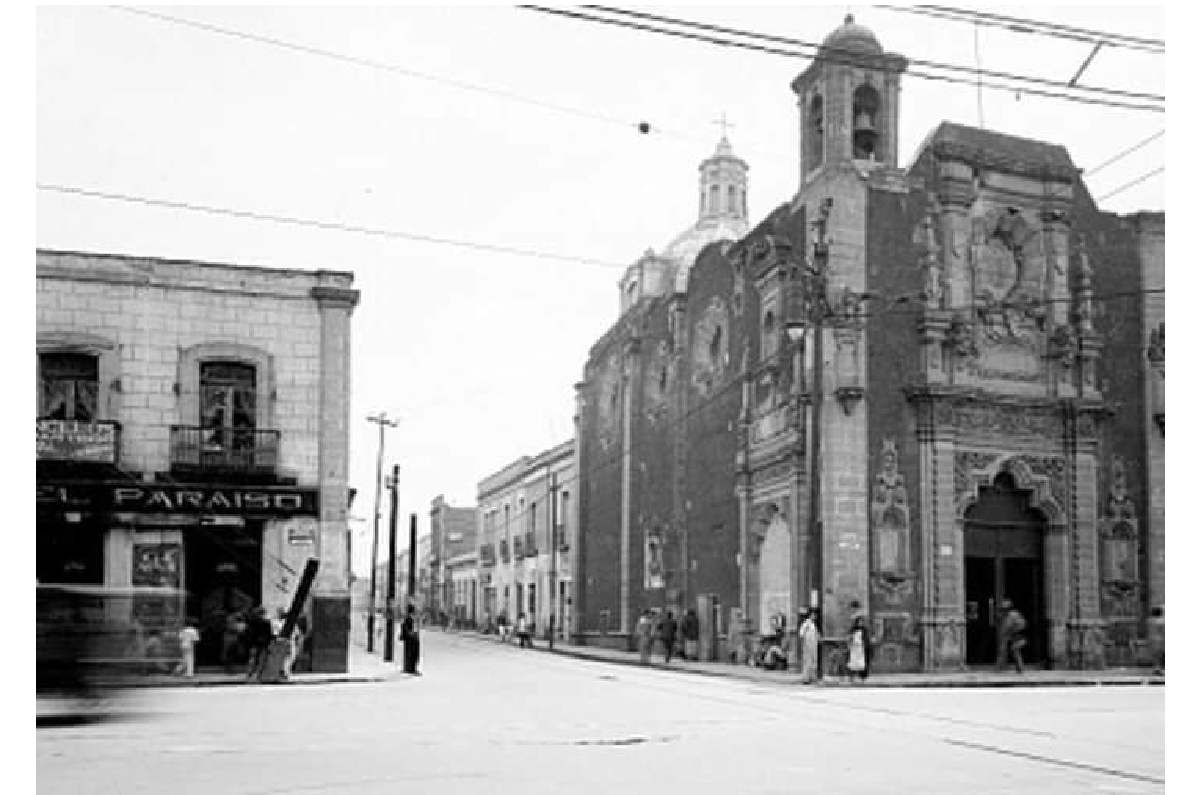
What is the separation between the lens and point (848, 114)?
2912cm

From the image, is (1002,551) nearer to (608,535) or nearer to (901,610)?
(901,610)

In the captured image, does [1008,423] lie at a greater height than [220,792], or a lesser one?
greater

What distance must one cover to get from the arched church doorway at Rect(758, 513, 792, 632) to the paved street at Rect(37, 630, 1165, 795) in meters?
7.39

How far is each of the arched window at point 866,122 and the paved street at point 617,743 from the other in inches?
475

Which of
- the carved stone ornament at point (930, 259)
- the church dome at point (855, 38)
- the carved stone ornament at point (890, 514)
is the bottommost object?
the carved stone ornament at point (890, 514)

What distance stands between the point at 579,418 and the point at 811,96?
23474mm

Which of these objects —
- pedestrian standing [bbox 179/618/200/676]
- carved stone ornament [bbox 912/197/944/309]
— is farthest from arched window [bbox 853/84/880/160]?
pedestrian standing [bbox 179/618/200/676]

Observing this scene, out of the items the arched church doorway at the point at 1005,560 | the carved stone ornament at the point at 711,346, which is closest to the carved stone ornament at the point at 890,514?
the arched church doorway at the point at 1005,560

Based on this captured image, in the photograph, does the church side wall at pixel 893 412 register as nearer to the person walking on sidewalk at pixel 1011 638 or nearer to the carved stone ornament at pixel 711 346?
the person walking on sidewalk at pixel 1011 638

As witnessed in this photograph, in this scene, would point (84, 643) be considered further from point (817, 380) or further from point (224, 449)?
point (817, 380)

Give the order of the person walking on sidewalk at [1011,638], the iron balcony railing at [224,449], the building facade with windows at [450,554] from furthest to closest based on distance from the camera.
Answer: the building facade with windows at [450,554] → the person walking on sidewalk at [1011,638] → the iron balcony railing at [224,449]

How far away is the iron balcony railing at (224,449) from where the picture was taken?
2517 centimetres
